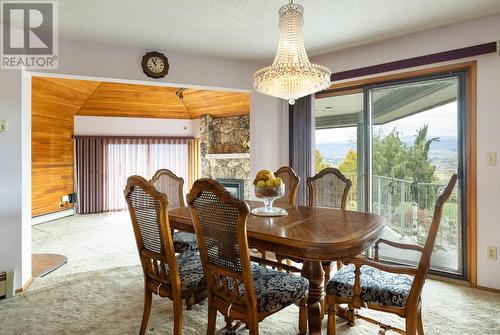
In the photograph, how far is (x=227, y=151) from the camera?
6.74 meters

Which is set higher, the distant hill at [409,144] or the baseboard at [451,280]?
the distant hill at [409,144]

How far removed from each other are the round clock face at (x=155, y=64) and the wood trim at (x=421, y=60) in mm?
1960

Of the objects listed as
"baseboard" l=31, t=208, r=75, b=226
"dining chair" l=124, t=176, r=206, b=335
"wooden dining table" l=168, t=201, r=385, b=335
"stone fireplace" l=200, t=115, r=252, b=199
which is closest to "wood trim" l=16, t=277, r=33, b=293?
"dining chair" l=124, t=176, r=206, b=335

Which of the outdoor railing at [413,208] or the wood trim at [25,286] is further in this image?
the outdoor railing at [413,208]

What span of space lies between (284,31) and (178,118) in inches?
228

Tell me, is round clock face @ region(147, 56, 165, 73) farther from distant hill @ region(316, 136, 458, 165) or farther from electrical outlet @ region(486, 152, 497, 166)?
electrical outlet @ region(486, 152, 497, 166)

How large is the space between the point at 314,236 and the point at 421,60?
2.43m

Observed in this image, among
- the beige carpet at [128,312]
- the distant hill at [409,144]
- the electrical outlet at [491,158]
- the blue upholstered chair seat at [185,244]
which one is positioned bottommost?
the beige carpet at [128,312]

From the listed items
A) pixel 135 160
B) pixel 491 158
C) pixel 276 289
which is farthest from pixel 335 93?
pixel 135 160

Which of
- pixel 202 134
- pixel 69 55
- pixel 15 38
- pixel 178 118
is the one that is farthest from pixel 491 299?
pixel 178 118

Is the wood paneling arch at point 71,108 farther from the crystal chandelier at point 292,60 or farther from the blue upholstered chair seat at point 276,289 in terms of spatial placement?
the blue upholstered chair seat at point 276,289

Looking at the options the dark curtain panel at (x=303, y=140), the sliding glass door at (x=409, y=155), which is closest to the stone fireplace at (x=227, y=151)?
the dark curtain panel at (x=303, y=140)

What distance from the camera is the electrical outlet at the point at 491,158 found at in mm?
2838

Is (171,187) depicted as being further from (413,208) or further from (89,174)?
(89,174)
